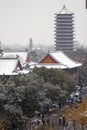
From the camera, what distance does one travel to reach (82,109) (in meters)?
39.1

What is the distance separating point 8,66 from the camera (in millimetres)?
70938

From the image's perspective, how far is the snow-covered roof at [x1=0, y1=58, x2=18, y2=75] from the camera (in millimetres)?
68312

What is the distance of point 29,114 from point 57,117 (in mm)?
9330

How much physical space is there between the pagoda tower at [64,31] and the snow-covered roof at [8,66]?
227 ft

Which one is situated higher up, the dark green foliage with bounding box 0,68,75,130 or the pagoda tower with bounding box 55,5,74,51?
the dark green foliage with bounding box 0,68,75,130

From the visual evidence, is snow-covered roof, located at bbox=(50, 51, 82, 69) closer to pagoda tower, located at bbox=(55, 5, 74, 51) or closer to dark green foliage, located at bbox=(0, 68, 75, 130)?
dark green foliage, located at bbox=(0, 68, 75, 130)

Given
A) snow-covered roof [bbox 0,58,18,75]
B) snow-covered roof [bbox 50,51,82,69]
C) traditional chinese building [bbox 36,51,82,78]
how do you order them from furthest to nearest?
snow-covered roof [bbox 50,51,82,69] < traditional chinese building [bbox 36,51,82,78] < snow-covered roof [bbox 0,58,18,75]

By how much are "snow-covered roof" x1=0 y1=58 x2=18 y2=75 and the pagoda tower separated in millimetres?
69320

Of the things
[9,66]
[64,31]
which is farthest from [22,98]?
[64,31]

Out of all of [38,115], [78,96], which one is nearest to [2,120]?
[38,115]

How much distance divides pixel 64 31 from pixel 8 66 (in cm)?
7265

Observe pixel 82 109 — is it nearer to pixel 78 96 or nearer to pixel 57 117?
pixel 57 117

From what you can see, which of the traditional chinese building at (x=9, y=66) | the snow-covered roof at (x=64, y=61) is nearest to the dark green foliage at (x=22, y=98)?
the traditional chinese building at (x=9, y=66)

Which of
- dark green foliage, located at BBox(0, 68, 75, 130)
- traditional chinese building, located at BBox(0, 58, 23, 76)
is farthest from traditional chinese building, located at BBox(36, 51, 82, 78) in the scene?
dark green foliage, located at BBox(0, 68, 75, 130)
